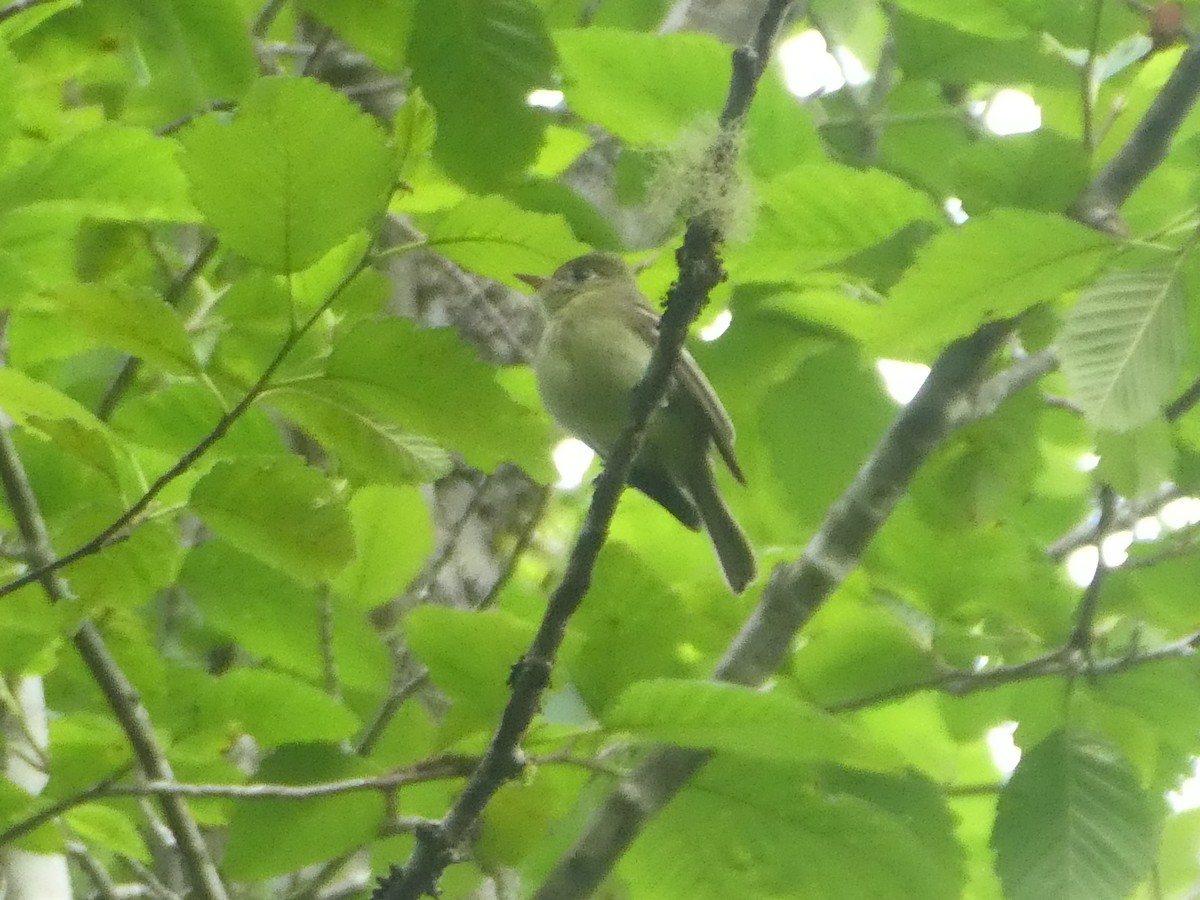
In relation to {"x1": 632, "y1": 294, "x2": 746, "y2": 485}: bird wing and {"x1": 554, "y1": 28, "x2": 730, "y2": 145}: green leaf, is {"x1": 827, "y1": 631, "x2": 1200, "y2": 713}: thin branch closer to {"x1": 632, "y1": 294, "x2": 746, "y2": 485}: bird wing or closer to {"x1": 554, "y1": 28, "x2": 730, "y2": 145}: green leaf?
{"x1": 632, "y1": 294, "x2": 746, "y2": 485}: bird wing

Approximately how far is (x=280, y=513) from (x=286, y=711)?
0.95 ft

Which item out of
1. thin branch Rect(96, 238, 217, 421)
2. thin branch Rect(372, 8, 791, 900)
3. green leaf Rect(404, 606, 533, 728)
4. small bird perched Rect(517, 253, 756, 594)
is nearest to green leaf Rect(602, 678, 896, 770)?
thin branch Rect(372, 8, 791, 900)

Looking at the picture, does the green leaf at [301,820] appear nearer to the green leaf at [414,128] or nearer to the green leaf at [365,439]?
the green leaf at [365,439]

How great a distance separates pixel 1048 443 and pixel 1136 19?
884 millimetres

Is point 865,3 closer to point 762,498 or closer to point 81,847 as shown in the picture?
point 762,498

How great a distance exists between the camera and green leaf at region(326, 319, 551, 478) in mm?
1042

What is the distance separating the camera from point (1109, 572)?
5.27 feet

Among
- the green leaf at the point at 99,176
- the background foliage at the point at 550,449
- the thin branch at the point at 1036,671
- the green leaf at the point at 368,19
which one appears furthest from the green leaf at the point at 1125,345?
the green leaf at the point at 99,176

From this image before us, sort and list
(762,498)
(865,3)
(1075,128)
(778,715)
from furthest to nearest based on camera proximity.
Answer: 1. (865,3)
2. (762,498)
3. (1075,128)
4. (778,715)

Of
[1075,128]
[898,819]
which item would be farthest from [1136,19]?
[898,819]

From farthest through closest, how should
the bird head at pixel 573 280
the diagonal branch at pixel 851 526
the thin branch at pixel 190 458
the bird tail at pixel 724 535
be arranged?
the bird head at pixel 573 280
the bird tail at pixel 724 535
the diagonal branch at pixel 851 526
the thin branch at pixel 190 458

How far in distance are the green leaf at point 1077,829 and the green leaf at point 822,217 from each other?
0.58 meters

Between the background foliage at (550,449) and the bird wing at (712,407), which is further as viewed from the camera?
the bird wing at (712,407)

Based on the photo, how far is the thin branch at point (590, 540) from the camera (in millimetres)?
937
